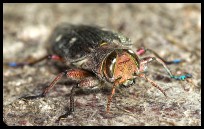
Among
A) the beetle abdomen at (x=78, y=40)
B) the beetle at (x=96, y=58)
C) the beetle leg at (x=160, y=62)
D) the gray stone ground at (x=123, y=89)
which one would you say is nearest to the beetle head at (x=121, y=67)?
the beetle at (x=96, y=58)

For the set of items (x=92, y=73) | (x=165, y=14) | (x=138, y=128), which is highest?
(x=165, y=14)

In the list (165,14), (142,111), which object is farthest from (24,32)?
(142,111)

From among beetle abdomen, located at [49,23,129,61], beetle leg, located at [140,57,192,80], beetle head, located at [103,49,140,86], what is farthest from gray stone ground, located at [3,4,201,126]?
beetle abdomen, located at [49,23,129,61]

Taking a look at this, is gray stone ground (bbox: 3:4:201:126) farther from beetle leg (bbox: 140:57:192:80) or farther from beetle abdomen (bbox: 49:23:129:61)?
beetle abdomen (bbox: 49:23:129:61)

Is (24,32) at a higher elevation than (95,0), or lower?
lower

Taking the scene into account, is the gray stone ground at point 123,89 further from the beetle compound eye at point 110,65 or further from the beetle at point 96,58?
the beetle compound eye at point 110,65

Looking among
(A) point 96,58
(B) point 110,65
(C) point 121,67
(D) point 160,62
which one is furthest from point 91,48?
(D) point 160,62

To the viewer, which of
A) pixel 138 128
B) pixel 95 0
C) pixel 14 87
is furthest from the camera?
pixel 95 0

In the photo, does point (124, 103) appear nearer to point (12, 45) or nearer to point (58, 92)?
point (58, 92)
